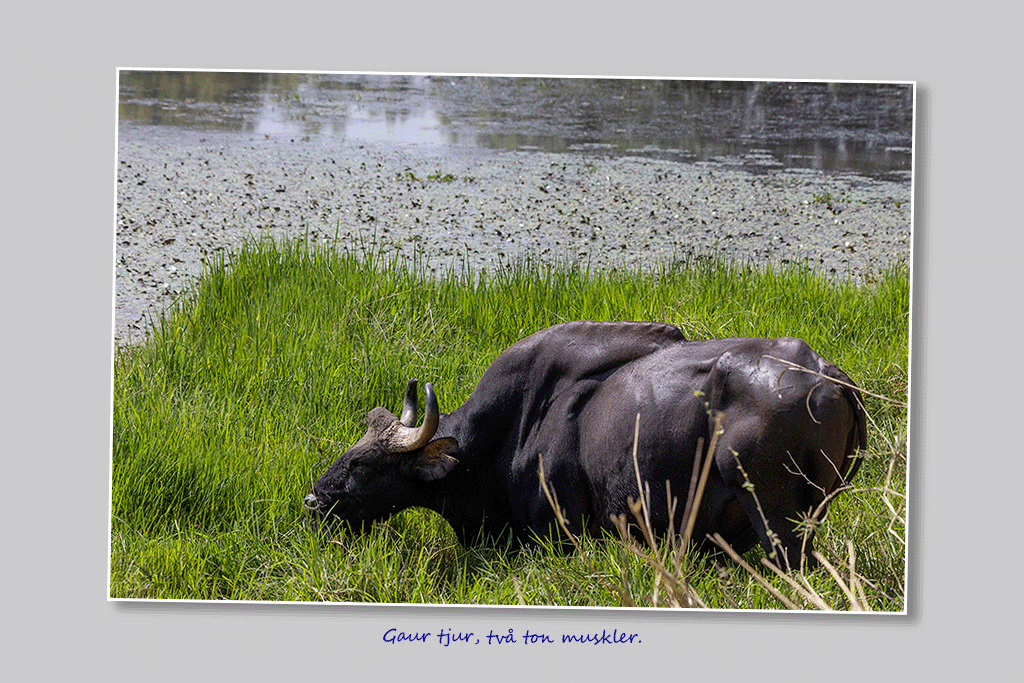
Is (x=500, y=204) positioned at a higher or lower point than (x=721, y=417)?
higher

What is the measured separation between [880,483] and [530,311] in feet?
4.96

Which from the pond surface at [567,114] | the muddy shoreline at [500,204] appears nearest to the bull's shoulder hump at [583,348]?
the muddy shoreline at [500,204]

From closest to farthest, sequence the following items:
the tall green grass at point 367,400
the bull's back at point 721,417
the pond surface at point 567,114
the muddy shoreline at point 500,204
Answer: the bull's back at point 721,417, the tall green grass at point 367,400, the pond surface at point 567,114, the muddy shoreline at point 500,204

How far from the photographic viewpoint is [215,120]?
3699 millimetres

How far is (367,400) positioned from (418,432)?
494 millimetres

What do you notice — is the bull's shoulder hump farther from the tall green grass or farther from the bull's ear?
the tall green grass

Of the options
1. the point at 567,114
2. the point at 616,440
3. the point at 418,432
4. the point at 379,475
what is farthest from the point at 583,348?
the point at 567,114

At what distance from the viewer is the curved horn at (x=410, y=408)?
3510 mm

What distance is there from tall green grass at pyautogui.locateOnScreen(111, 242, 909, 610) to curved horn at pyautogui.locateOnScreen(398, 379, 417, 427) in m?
0.26

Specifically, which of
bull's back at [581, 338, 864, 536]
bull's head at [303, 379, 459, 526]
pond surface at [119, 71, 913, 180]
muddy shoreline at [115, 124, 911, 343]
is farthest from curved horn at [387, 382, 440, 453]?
pond surface at [119, 71, 913, 180]

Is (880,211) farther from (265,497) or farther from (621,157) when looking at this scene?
(265,497)

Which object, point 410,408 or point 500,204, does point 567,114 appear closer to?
point 500,204

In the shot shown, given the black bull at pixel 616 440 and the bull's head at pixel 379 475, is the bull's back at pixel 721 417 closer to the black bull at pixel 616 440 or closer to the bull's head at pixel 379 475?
the black bull at pixel 616 440

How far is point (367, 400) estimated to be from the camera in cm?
379
